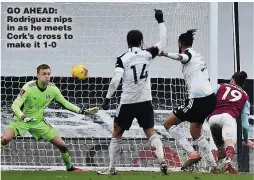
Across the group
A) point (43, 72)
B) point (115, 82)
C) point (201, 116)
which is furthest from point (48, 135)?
point (201, 116)

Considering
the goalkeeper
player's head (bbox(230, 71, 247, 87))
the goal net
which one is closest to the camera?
player's head (bbox(230, 71, 247, 87))

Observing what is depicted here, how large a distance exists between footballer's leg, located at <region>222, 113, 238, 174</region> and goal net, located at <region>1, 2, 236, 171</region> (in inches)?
111

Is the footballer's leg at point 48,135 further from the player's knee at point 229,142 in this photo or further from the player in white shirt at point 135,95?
the player's knee at point 229,142

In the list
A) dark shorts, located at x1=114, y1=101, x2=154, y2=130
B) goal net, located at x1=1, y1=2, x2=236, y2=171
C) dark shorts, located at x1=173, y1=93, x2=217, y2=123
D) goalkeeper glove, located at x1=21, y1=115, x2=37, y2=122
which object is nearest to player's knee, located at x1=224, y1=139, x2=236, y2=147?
dark shorts, located at x1=173, y1=93, x2=217, y2=123

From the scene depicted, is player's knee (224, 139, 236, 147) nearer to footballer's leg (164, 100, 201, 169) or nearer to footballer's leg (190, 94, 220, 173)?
footballer's leg (190, 94, 220, 173)

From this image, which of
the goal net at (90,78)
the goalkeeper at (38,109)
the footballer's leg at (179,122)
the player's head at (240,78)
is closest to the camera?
the footballer's leg at (179,122)

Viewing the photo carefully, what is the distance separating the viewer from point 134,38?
27.1 feet

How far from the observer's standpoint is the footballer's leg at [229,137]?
8852mm

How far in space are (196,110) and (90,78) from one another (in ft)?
12.5

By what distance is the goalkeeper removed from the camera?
9508 mm

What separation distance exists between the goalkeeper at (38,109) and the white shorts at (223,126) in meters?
1.82

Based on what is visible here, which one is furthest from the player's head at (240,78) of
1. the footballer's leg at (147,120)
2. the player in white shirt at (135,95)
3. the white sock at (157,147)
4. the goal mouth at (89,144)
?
the goal mouth at (89,144)

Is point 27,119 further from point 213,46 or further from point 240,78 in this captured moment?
point 213,46

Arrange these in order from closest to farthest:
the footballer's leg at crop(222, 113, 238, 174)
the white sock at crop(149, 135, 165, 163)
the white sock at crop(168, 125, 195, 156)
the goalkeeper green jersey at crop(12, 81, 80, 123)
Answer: the white sock at crop(149, 135, 165, 163)
the footballer's leg at crop(222, 113, 238, 174)
the white sock at crop(168, 125, 195, 156)
the goalkeeper green jersey at crop(12, 81, 80, 123)
